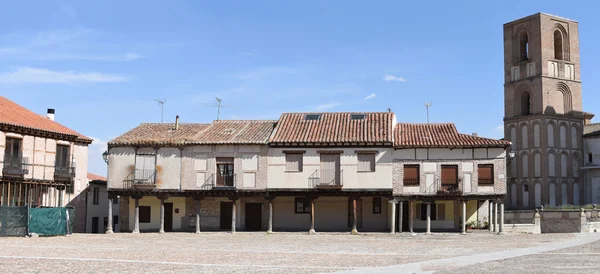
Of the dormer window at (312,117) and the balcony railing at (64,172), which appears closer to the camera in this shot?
the balcony railing at (64,172)

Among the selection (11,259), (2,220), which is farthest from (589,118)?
(11,259)

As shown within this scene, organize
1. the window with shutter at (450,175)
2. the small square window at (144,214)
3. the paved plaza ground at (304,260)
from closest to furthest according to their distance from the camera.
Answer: the paved plaza ground at (304,260), the window with shutter at (450,175), the small square window at (144,214)

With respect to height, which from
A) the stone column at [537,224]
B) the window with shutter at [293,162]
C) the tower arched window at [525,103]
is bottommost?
the stone column at [537,224]

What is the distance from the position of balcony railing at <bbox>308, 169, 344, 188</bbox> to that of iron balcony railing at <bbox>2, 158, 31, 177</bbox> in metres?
15.8

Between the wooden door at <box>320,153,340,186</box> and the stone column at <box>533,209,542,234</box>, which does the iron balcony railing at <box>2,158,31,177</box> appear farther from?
the stone column at <box>533,209,542,234</box>

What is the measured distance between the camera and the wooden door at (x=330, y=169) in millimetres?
40500

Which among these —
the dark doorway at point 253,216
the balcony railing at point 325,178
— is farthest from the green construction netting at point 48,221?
the balcony railing at point 325,178

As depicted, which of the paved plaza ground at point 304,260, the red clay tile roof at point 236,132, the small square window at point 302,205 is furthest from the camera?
the small square window at point 302,205

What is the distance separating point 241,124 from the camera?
4503cm

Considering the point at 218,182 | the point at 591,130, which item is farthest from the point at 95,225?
the point at 591,130

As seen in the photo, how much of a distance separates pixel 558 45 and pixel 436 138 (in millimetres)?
24079

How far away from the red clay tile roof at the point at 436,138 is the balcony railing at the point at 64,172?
19368 mm

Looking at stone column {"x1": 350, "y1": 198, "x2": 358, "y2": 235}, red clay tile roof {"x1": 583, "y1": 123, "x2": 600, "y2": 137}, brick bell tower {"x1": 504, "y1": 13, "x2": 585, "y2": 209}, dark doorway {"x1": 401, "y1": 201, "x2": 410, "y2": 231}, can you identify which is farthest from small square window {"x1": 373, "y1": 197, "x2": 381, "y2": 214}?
red clay tile roof {"x1": 583, "y1": 123, "x2": 600, "y2": 137}

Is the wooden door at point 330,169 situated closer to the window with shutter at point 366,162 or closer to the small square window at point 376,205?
the window with shutter at point 366,162
